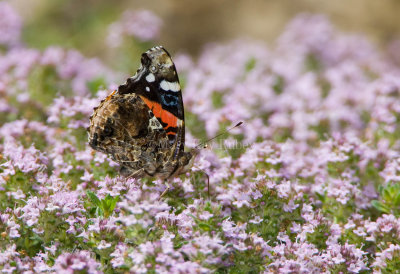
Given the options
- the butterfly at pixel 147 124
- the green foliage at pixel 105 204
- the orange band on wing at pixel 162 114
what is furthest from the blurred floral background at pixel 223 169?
the orange band on wing at pixel 162 114

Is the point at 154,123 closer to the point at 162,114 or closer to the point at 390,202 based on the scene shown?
the point at 162,114

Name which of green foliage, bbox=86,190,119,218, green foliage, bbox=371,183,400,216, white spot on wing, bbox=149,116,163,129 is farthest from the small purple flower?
green foliage, bbox=371,183,400,216

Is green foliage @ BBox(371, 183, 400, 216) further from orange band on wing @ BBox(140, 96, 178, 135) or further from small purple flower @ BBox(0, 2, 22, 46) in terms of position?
small purple flower @ BBox(0, 2, 22, 46)

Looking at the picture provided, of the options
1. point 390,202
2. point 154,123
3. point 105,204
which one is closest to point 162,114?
point 154,123

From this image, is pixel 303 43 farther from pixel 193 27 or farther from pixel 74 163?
pixel 74 163

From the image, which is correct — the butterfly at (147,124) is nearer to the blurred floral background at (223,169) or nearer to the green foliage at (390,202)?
the blurred floral background at (223,169)
